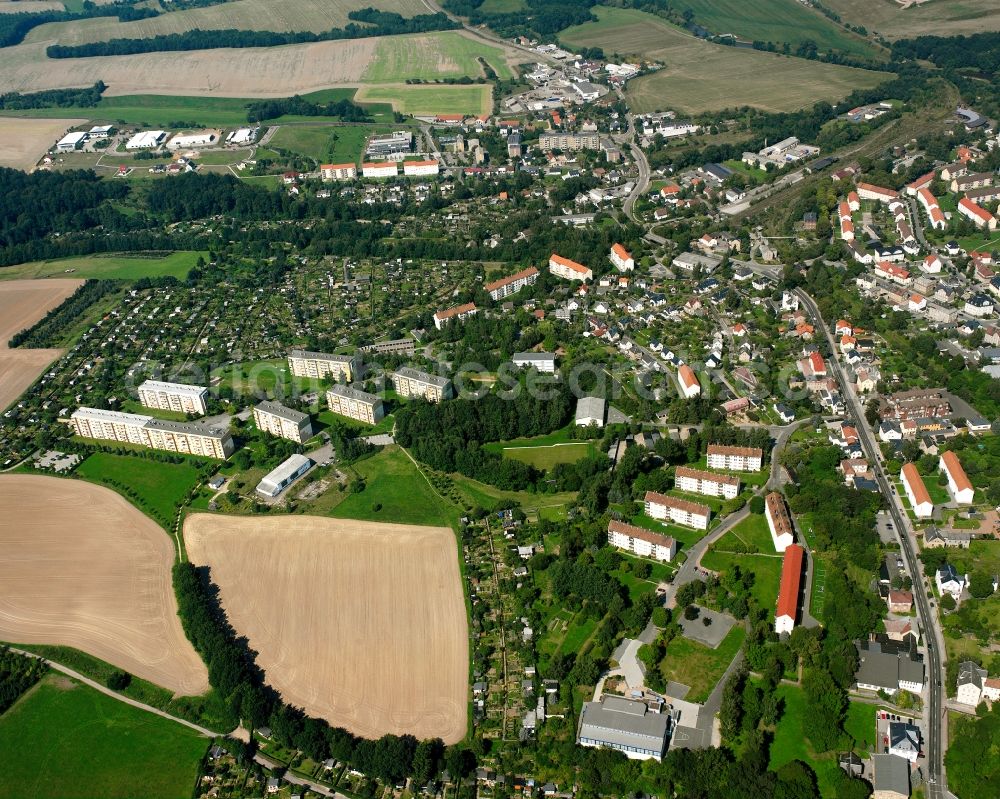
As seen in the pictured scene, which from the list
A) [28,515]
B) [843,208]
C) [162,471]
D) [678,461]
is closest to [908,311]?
[843,208]

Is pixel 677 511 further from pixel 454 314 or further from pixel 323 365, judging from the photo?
pixel 454 314

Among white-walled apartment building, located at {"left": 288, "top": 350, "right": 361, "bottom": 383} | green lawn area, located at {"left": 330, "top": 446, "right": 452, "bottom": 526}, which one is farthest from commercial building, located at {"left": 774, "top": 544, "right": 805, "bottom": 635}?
white-walled apartment building, located at {"left": 288, "top": 350, "right": 361, "bottom": 383}

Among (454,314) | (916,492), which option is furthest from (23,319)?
(916,492)

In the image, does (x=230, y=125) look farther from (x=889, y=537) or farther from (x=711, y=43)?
(x=889, y=537)

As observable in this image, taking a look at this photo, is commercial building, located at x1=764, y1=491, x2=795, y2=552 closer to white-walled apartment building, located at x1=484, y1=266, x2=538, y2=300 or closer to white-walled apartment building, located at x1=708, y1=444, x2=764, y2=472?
white-walled apartment building, located at x1=708, y1=444, x2=764, y2=472

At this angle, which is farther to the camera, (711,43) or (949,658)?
(711,43)
